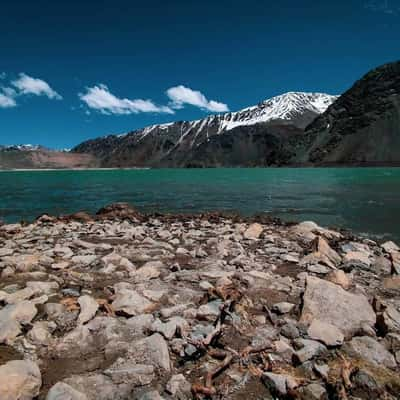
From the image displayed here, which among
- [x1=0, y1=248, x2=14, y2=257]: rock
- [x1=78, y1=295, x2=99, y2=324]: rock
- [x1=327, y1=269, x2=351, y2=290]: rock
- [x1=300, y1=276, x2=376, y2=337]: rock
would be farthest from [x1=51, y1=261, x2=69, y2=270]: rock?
[x1=327, y1=269, x2=351, y2=290]: rock

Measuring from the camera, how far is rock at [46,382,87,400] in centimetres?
370

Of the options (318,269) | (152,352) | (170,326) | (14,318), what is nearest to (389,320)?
(318,269)

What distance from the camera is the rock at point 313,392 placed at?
13.0 feet

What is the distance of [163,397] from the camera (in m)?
3.87

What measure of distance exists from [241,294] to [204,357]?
217cm

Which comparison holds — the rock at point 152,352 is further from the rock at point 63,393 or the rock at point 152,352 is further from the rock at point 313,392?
the rock at point 313,392

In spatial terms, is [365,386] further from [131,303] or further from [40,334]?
[40,334]

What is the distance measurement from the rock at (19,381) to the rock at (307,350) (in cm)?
338

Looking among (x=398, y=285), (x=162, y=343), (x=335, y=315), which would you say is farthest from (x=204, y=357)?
(x=398, y=285)

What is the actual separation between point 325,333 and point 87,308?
13.1 feet

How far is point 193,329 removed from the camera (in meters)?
5.28

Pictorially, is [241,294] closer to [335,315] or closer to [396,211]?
[335,315]

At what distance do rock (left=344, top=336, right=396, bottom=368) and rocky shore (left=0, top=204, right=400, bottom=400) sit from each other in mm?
17

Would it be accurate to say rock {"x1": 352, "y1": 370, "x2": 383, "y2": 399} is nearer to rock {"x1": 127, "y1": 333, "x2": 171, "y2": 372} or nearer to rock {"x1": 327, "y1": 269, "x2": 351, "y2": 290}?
rock {"x1": 127, "y1": 333, "x2": 171, "y2": 372}
